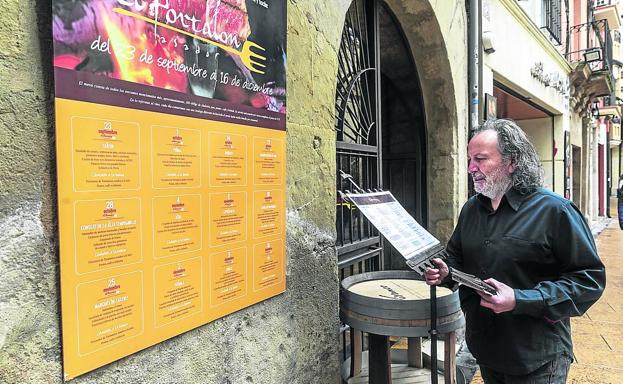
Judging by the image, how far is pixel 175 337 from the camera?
156cm

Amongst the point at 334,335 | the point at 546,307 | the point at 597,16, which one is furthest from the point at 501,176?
the point at 597,16

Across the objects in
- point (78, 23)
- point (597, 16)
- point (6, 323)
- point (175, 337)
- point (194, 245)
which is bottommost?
point (175, 337)

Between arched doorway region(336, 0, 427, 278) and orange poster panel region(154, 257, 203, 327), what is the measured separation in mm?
1049

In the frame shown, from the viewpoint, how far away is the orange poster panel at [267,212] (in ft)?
6.20

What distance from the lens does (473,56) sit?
4547 mm

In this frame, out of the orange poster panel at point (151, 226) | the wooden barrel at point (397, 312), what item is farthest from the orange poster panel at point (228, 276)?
the wooden barrel at point (397, 312)

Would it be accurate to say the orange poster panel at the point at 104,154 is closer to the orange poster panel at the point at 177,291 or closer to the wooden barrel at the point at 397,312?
the orange poster panel at the point at 177,291

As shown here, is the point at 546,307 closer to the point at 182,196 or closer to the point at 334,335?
the point at 334,335

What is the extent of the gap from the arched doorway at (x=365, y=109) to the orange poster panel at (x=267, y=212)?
495 millimetres

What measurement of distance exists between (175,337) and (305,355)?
2.90ft

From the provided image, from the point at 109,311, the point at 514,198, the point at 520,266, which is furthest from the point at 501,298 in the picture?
the point at 109,311

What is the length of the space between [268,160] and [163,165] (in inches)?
22.3

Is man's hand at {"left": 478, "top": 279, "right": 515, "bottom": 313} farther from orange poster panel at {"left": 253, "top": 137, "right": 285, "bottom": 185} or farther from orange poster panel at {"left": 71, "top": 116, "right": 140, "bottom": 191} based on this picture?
orange poster panel at {"left": 71, "top": 116, "right": 140, "bottom": 191}

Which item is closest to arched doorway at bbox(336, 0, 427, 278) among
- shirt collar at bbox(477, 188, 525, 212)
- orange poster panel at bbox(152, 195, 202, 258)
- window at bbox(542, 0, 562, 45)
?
shirt collar at bbox(477, 188, 525, 212)
